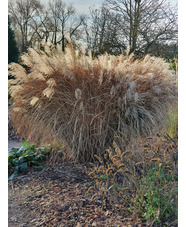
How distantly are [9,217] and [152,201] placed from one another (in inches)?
42.6

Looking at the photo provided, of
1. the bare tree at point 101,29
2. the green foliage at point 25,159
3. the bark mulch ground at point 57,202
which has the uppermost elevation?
the bare tree at point 101,29

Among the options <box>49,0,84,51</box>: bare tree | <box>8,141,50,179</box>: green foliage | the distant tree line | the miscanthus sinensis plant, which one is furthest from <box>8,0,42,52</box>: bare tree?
<box>8,141,50,179</box>: green foliage

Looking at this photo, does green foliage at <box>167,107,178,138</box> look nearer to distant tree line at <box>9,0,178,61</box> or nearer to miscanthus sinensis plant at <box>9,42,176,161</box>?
miscanthus sinensis plant at <box>9,42,176,161</box>

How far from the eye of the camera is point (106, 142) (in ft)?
7.43

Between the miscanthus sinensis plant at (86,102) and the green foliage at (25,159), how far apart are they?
0.80 feet

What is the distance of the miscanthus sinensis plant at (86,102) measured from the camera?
6.97 feet

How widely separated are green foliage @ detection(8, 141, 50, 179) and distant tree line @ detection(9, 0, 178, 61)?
4.19ft

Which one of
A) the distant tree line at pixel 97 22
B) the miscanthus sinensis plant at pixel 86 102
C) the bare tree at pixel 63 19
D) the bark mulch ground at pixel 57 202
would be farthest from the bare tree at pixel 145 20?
the bark mulch ground at pixel 57 202

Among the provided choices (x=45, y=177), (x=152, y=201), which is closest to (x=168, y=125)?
(x=152, y=201)

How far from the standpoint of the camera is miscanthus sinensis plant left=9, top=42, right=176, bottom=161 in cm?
212

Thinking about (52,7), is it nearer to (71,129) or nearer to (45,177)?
(71,129)

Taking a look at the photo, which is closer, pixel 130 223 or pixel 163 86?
pixel 130 223

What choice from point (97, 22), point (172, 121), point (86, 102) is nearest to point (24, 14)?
point (97, 22)

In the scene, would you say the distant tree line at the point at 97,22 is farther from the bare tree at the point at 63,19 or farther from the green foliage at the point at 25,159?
the green foliage at the point at 25,159
